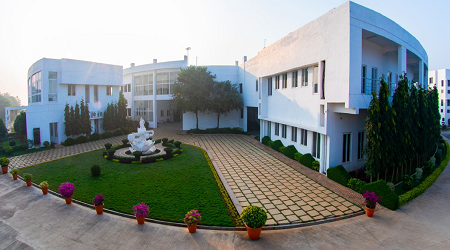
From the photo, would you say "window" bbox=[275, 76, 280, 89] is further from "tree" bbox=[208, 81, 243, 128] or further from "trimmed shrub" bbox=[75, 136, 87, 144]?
"trimmed shrub" bbox=[75, 136, 87, 144]

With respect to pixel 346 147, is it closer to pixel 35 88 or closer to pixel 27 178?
pixel 27 178

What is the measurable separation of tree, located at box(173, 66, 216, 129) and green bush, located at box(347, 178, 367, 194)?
57.8 ft

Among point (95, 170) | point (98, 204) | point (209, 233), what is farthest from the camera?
point (95, 170)

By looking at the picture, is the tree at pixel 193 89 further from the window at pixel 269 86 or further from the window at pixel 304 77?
the window at pixel 304 77

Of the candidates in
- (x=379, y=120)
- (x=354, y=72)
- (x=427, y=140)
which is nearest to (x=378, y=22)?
(x=354, y=72)

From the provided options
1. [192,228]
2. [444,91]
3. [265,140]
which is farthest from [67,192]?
[444,91]

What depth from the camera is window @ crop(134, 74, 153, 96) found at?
1276 inches

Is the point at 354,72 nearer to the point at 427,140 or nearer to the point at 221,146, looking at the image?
the point at 427,140

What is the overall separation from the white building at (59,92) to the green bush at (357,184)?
22.7 meters

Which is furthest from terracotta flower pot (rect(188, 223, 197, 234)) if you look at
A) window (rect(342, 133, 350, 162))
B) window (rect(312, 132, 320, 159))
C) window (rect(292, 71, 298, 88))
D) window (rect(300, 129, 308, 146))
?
window (rect(292, 71, 298, 88))

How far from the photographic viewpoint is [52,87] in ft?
74.3

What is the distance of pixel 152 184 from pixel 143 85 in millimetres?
23992

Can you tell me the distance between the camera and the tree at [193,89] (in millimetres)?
26250

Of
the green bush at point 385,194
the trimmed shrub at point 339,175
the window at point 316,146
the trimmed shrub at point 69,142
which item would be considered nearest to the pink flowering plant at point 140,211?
the green bush at point 385,194
